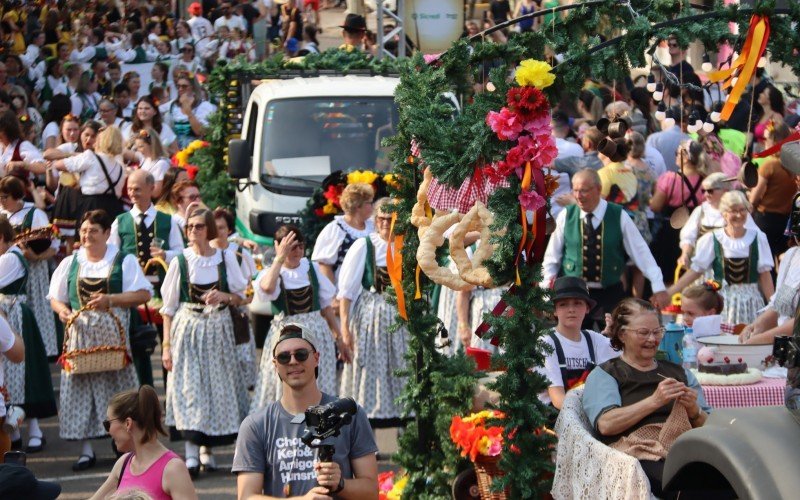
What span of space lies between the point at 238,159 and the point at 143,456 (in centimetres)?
727

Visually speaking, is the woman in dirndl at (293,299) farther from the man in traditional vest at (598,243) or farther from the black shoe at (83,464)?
the man in traditional vest at (598,243)

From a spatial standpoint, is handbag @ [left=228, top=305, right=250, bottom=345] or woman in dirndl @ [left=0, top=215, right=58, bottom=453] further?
woman in dirndl @ [left=0, top=215, right=58, bottom=453]

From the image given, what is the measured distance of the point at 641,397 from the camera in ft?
22.5

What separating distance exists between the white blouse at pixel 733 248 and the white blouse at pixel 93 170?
5.23 meters

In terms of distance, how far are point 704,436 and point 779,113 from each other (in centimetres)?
1026

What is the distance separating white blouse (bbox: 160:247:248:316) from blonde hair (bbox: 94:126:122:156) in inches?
126

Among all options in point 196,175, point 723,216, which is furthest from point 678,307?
point 196,175

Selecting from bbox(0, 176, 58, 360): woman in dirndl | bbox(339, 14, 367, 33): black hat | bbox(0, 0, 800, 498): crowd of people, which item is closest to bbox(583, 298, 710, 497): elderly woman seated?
bbox(0, 0, 800, 498): crowd of people

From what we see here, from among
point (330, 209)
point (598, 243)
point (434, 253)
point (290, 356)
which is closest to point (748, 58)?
point (434, 253)

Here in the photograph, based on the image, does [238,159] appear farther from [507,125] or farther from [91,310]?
[507,125]

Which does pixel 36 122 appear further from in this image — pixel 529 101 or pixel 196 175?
pixel 529 101

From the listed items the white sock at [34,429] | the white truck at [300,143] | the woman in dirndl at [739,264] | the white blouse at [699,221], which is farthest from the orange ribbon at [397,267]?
the white truck at [300,143]

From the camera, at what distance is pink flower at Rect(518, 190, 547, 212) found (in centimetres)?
690

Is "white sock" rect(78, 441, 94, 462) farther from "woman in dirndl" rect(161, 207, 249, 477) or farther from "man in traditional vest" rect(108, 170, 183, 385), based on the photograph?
"man in traditional vest" rect(108, 170, 183, 385)
